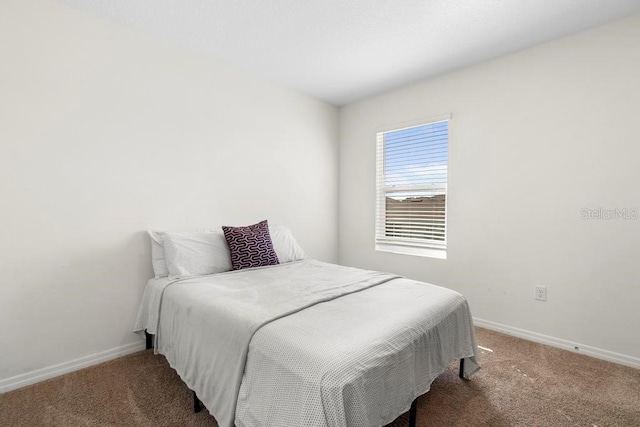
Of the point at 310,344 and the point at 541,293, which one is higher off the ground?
the point at 310,344

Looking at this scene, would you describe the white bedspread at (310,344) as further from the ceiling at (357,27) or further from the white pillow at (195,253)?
the ceiling at (357,27)

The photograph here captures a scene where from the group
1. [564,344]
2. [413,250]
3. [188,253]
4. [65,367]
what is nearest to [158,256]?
[188,253]

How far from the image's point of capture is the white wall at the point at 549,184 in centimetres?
Answer: 210

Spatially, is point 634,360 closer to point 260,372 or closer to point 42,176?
point 260,372

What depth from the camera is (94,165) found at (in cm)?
210

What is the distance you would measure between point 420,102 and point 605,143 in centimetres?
153

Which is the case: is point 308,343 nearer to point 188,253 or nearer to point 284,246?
point 188,253

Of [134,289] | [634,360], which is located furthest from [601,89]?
[134,289]

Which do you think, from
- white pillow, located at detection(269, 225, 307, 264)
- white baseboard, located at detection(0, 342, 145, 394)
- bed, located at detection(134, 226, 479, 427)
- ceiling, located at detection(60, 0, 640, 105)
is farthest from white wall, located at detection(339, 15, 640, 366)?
white baseboard, located at detection(0, 342, 145, 394)

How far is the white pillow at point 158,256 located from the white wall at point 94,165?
0.09 m

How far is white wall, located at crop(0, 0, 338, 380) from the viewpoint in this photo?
1838 mm

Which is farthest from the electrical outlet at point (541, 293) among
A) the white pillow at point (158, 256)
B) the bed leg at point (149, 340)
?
the bed leg at point (149, 340)

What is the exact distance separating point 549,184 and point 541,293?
34.5 inches

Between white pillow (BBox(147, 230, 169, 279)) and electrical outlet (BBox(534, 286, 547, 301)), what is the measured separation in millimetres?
2921
